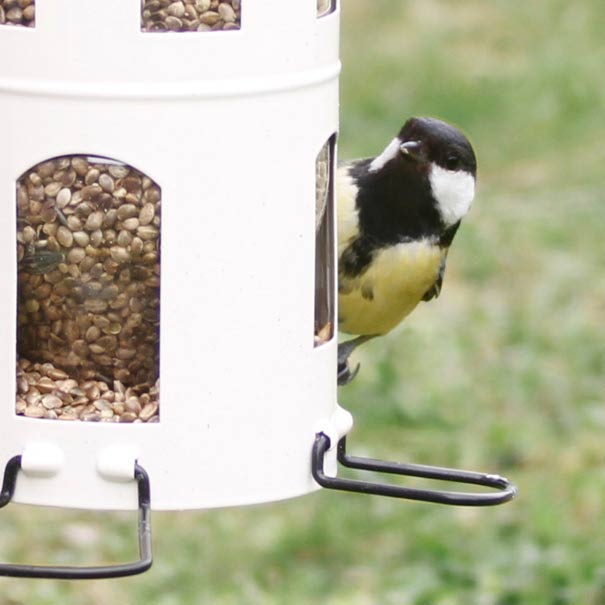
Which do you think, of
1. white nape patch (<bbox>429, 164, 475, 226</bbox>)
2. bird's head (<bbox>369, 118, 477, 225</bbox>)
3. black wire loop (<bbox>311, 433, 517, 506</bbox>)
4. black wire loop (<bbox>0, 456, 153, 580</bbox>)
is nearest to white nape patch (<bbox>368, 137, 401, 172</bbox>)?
bird's head (<bbox>369, 118, 477, 225</bbox>)

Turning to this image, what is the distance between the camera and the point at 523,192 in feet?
28.1

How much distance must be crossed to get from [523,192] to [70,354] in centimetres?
623

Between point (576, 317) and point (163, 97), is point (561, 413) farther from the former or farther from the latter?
point (163, 97)

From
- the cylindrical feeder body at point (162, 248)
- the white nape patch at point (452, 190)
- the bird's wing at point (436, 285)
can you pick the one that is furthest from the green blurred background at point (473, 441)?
the cylindrical feeder body at point (162, 248)

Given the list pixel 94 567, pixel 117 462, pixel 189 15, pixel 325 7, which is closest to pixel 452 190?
pixel 325 7

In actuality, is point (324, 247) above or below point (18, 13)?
below

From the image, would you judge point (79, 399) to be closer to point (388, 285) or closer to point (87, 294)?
point (87, 294)

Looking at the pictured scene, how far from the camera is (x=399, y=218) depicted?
337 centimetres

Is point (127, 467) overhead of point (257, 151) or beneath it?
beneath

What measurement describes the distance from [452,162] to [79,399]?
3.17ft

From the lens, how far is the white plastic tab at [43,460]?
2535mm

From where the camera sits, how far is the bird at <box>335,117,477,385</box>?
10.3 ft

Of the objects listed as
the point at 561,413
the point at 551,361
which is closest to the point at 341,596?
the point at 561,413

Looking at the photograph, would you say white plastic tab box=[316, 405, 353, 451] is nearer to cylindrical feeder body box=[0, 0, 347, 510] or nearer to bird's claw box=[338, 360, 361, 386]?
cylindrical feeder body box=[0, 0, 347, 510]
